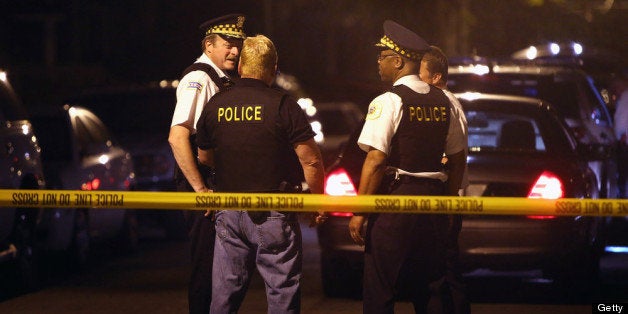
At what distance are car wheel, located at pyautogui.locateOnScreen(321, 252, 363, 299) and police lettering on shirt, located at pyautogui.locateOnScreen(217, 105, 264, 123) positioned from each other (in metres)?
3.63

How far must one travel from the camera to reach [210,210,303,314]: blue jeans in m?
7.48

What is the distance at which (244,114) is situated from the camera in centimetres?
754

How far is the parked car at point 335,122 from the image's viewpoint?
73.6ft

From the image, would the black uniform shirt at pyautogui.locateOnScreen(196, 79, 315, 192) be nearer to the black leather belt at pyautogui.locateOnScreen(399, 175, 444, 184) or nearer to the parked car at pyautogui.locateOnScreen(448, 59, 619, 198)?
the black leather belt at pyautogui.locateOnScreen(399, 175, 444, 184)

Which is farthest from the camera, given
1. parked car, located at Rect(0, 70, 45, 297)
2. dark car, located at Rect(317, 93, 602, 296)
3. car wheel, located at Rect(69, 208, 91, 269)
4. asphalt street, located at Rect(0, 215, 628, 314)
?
car wheel, located at Rect(69, 208, 91, 269)

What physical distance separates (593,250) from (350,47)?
142 ft

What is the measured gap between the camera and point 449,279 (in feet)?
27.6

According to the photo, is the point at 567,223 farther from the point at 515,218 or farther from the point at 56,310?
the point at 56,310

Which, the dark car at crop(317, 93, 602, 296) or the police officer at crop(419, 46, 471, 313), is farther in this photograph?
the dark car at crop(317, 93, 602, 296)

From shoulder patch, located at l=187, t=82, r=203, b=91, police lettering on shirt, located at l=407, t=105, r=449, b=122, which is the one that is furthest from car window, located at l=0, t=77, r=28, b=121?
police lettering on shirt, located at l=407, t=105, r=449, b=122

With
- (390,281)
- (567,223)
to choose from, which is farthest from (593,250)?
(390,281)

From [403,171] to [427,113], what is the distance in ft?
1.11

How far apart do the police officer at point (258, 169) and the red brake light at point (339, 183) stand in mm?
2931

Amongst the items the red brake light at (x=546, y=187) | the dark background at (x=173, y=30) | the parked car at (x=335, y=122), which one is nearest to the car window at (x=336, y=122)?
the parked car at (x=335, y=122)
